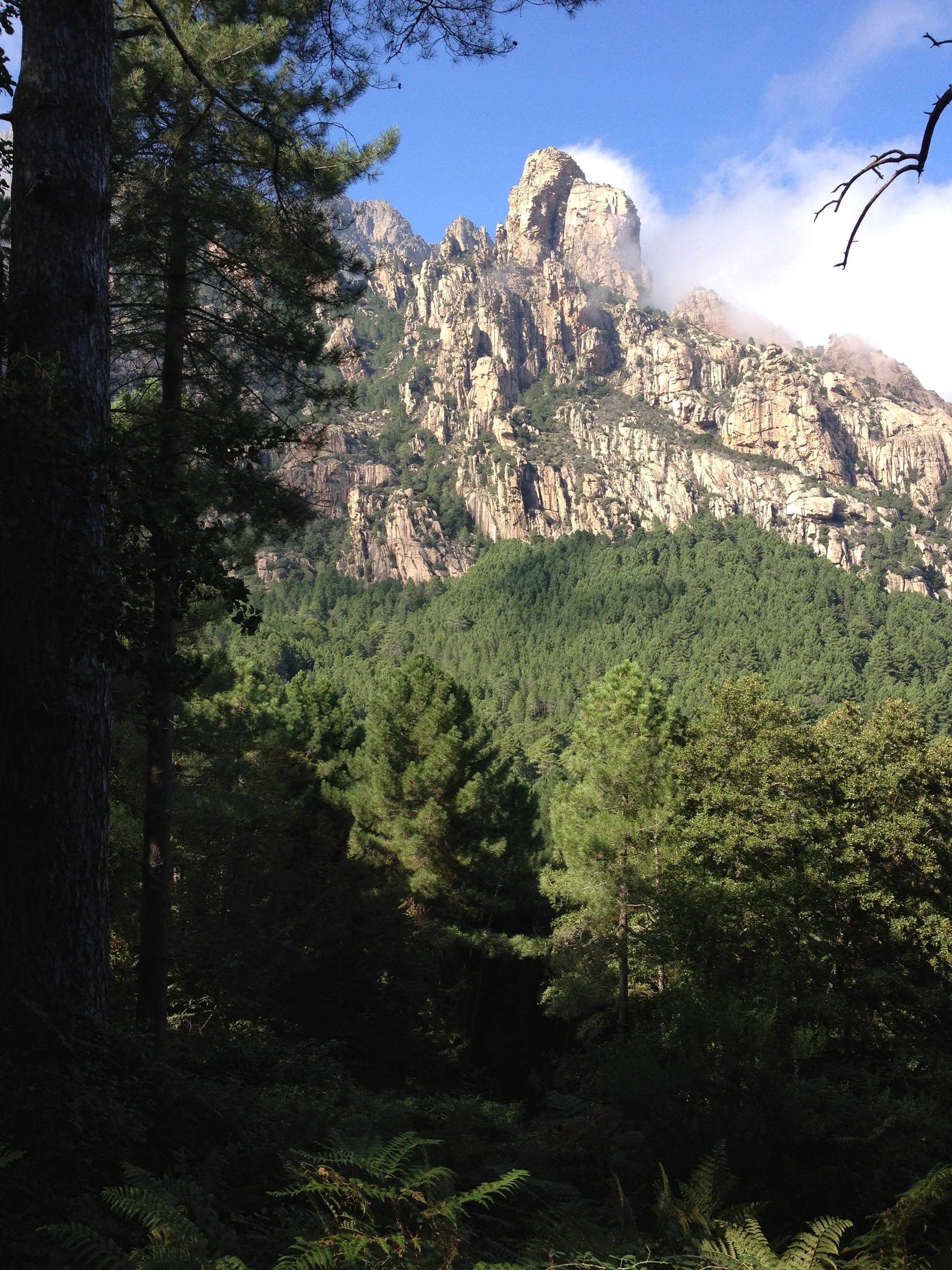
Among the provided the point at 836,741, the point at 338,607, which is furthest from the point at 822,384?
the point at 836,741

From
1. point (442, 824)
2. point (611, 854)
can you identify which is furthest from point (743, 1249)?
point (442, 824)

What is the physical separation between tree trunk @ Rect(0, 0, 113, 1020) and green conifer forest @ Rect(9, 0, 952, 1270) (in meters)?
0.02

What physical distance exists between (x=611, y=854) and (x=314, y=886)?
5332mm

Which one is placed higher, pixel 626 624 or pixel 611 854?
pixel 626 624

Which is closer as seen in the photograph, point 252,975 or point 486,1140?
point 486,1140

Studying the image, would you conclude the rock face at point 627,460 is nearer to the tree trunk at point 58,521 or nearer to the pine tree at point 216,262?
the pine tree at point 216,262

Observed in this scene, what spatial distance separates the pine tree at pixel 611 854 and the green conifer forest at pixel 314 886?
9 cm

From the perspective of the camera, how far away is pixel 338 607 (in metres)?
148

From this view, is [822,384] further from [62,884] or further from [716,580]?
[62,884]

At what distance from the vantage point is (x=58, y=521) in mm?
4363

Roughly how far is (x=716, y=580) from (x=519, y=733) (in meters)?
69.5

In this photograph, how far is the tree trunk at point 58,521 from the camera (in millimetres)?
4090

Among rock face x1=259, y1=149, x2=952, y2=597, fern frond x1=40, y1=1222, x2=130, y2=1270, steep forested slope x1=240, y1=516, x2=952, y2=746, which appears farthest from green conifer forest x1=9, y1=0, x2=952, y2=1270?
rock face x1=259, y1=149, x2=952, y2=597

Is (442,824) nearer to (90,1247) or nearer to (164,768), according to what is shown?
(164,768)
